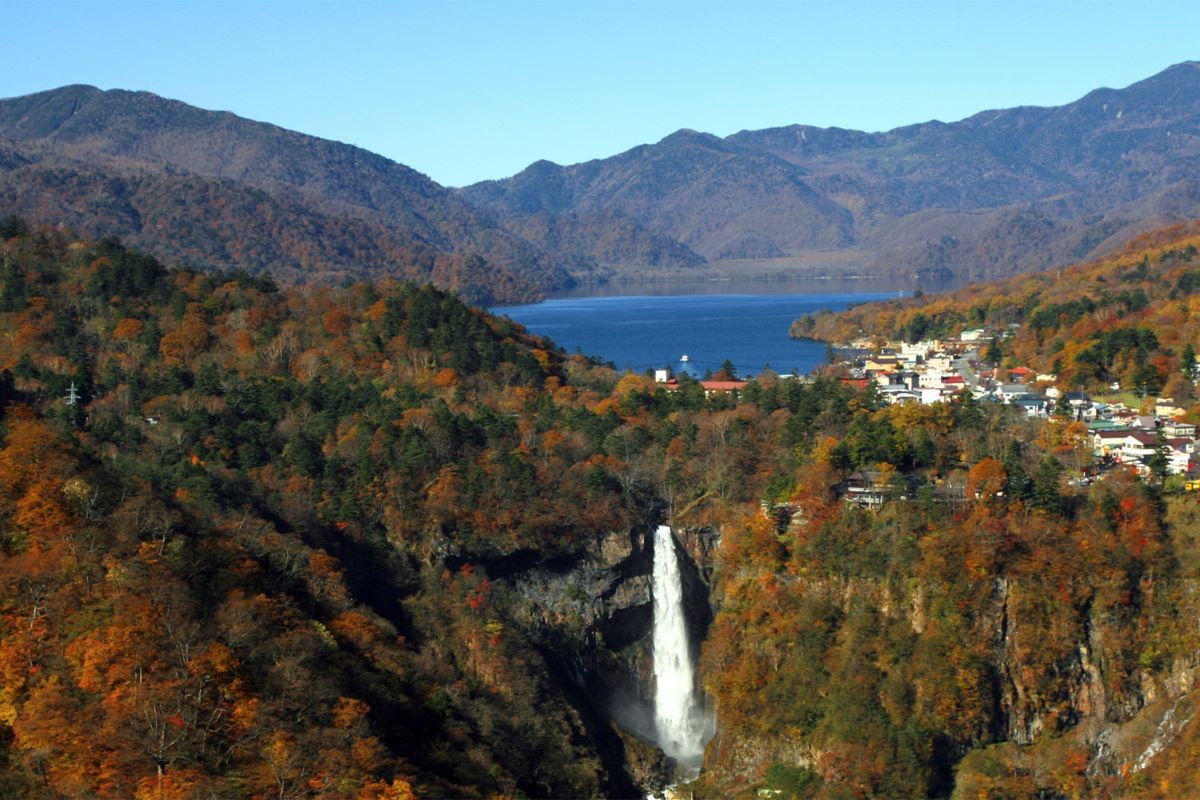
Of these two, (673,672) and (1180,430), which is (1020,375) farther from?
(673,672)

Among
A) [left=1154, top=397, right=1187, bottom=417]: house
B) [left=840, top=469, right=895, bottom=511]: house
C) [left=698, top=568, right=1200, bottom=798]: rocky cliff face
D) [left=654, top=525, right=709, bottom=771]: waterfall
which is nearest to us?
[left=698, top=568, right=1200, bottom=798]: rocky cliff face

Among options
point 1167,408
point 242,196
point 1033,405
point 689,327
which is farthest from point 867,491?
point 242,196

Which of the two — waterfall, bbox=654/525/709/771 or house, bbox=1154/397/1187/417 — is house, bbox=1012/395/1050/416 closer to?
house, bbox=1154/397/1187/417

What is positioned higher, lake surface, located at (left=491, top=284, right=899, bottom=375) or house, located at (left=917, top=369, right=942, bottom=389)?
house, located at (left=917, top=369, right=942, bottom=389)

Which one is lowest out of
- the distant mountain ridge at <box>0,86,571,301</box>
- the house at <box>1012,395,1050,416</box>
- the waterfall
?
the waterfall

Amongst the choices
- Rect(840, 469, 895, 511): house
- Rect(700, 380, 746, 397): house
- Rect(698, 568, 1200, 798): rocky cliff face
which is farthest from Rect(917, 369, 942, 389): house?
Rect(698, 568, 1200, 798): rocky cliff face

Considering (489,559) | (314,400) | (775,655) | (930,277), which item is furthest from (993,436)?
(930,277)
